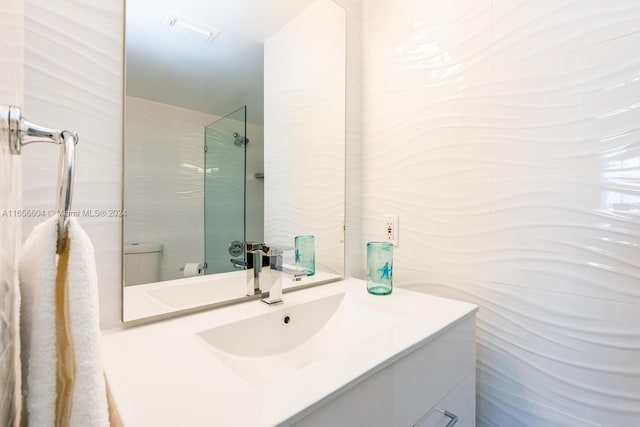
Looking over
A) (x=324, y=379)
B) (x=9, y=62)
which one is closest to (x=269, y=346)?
(x=324, y=379)

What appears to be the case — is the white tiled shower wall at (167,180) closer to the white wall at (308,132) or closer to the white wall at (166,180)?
the white wall at (166,180)

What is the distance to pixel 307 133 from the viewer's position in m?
1.20

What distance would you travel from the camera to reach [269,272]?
0.90m

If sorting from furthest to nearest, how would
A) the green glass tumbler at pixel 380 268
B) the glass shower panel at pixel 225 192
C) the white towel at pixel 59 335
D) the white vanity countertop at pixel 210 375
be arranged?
the green glass tumbler at pixel 380 268
the glass shower panel at pixel 225 192
the white vanity countertop at pixel 210 375
the white towel at pixel 59 335

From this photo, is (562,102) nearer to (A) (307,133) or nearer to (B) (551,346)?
(B) (551,346)

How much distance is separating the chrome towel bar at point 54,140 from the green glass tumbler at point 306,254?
2.73 ft

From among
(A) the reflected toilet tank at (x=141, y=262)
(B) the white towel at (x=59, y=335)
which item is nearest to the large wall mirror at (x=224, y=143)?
(A) the reflected toilet tank at (x=141, y=262)

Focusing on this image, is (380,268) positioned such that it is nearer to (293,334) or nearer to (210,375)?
(293,334)

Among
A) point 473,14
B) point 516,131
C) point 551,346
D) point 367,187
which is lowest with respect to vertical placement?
point 551,346

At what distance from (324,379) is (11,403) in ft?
1.33

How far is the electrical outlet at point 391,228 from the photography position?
117 centimetres

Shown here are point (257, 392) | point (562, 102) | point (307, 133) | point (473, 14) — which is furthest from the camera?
point (307, 133)

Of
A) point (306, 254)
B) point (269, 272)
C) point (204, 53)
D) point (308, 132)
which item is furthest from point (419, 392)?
point (204, 53)

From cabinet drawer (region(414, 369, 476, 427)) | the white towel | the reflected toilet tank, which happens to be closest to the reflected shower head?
the reflected toilet tank
